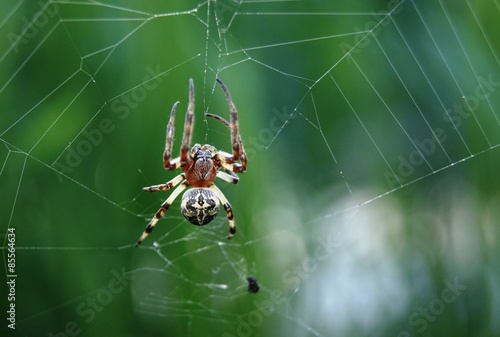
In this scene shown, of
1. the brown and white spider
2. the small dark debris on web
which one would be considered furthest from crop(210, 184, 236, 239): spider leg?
the small dark debris on web

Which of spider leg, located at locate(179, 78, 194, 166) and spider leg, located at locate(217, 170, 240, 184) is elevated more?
spider leg, located at locate(179, 78, 194, 166)

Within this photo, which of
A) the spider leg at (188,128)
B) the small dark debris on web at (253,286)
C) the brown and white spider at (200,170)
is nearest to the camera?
the spider leg at (188,128)

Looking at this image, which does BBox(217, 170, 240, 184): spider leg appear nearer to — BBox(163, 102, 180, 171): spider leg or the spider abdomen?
the spider abdomen

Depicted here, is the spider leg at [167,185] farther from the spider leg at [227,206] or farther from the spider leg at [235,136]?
the spider leg at [235,136]

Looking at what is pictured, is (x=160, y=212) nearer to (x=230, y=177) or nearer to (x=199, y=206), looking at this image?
(x=199, y=206)

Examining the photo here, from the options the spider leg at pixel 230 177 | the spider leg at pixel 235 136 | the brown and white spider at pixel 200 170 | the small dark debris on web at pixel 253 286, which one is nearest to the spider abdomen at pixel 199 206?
the brown and white spider at pixel 200 170

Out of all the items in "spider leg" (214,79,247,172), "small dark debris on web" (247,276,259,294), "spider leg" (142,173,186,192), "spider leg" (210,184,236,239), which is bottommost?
"small dark debris on web" (247,276,259,294)

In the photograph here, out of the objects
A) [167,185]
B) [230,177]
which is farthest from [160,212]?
[230,177]

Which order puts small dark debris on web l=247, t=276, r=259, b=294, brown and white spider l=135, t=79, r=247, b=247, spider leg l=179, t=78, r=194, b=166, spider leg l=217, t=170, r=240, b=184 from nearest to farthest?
spider leg l=179, t=78, r=194, b=166
brown and white spider l=135, t=79, r=247, b=247
small dark debris on web l=247, t=276, r=259, b=294
spider leg l=217, t=170, r=240, b=184

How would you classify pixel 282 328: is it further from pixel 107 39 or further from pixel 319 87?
pixel 107 39
